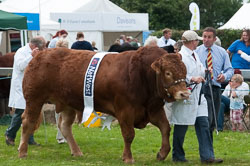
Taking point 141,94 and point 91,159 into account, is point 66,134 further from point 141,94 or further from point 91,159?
point 141,94

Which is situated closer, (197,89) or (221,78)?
(197,89)

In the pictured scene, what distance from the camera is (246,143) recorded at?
413 inches

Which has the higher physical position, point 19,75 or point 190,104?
point 19,75

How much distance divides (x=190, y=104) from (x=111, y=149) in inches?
100

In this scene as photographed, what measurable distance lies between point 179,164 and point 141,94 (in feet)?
3.96

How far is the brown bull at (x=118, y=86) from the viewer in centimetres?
790

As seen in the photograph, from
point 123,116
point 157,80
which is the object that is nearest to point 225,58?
point 157,80

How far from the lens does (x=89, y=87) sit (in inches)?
338

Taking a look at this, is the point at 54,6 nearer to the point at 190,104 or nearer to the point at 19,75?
the point at 19,75

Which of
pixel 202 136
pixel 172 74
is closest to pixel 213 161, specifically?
pixel 202 136

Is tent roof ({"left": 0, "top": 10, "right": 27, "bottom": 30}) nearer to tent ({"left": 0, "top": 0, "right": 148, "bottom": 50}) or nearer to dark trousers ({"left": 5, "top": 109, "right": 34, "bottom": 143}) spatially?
dark trousers ({"left": 5, "top": 109, "right": 34, "bottom": 143})

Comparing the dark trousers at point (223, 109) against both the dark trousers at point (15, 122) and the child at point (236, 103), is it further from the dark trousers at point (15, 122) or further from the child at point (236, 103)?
the dark trousers at point (15, 122)

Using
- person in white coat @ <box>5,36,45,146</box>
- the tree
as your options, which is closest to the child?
person in white coat @ <box>5,36,45,146</box>

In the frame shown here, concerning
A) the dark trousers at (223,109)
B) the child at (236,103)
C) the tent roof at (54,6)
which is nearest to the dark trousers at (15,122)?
the dark trousers at (223,109)
